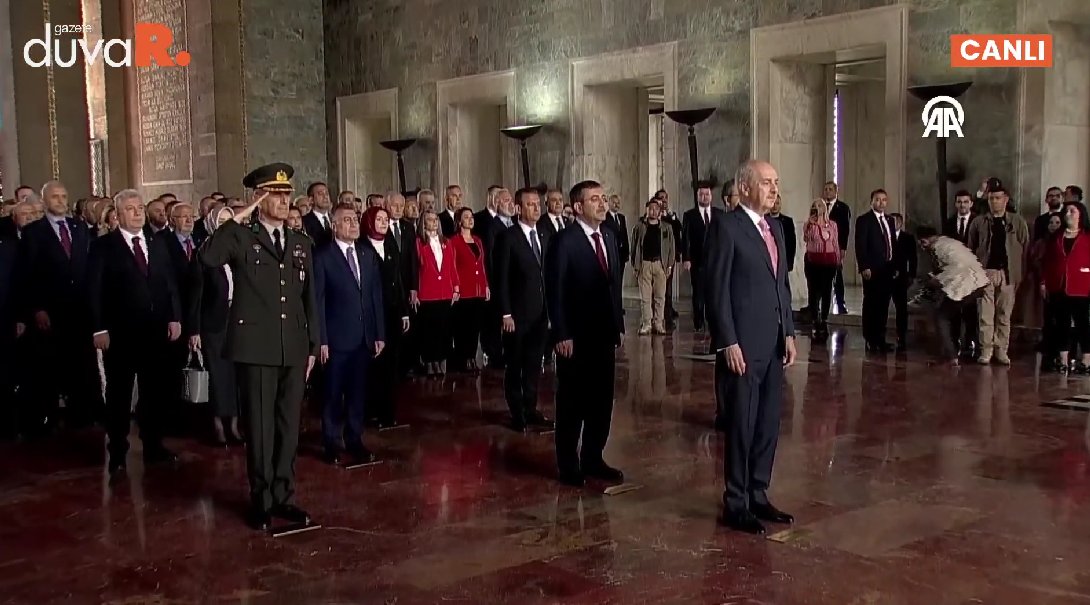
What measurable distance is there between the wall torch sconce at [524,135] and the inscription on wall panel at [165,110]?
543cm

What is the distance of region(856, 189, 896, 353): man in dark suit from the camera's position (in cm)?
1065

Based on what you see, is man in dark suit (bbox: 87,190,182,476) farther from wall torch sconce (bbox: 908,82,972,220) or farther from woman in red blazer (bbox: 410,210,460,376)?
wall torch sconce (bbox: 908,82,972,220)

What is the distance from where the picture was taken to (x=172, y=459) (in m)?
6.43

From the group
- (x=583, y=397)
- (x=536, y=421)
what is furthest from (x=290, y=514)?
(x=536, y=421)

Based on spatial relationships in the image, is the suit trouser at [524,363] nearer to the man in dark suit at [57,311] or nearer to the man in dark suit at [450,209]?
the man in dark suit at [57,311]

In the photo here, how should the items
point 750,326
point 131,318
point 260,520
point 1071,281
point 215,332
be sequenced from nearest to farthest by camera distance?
point 750,326 → point 260,520 → point 131,318 → point 215,332 → point 1071,281

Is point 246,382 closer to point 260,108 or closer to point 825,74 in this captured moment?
point 825,74

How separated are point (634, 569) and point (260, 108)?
14632 millimetres

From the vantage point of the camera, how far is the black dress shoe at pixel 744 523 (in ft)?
15.8

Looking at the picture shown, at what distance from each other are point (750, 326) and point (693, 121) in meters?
9.44

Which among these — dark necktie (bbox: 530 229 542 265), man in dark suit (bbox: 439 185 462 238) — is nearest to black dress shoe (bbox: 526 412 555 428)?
dark necktie (bbox: 530 229 542 265)

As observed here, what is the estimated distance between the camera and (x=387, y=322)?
7648mm

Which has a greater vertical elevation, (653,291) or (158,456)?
(653,291)

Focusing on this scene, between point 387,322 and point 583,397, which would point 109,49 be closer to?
point 387,322
